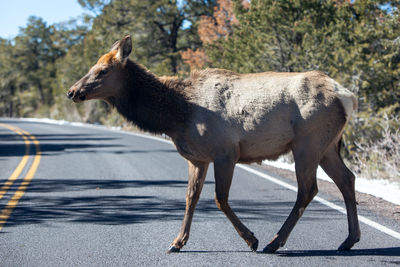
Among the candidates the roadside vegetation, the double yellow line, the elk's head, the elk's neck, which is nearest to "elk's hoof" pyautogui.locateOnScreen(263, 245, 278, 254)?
the elk's neck

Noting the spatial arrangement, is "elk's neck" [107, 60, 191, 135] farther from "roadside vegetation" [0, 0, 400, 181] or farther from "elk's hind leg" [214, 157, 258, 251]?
"roadside vegetation" [0, 0, 400, 181]

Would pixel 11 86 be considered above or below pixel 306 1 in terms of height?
below

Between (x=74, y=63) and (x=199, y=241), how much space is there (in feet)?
149

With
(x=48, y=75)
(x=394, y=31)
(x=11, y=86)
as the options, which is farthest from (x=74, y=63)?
(x=394, y=31)

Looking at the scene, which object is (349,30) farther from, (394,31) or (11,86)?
(11,86)

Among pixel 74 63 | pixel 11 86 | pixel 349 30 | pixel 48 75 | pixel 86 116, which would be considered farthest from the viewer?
pixel 11 86

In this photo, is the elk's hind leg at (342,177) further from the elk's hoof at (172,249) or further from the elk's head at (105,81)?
the elk's head at (105,81)

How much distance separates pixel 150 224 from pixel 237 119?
1983 mm

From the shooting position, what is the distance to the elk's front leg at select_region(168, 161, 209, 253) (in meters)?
5.90

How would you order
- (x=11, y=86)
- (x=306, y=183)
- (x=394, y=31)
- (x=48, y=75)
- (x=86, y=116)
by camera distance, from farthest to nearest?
(x=11, y=86) → (x=48, y=75) → (x=86, y=116) → (x=394, y=31) → (x=306, y=183)

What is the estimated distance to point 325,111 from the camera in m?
6.11

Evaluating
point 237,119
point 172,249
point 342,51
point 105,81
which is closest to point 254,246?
point 172,249

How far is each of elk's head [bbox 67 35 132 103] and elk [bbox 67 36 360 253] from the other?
1cm

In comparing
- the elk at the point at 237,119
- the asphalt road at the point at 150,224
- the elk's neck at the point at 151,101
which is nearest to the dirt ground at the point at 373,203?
the asphalt road at the point at 150,224
